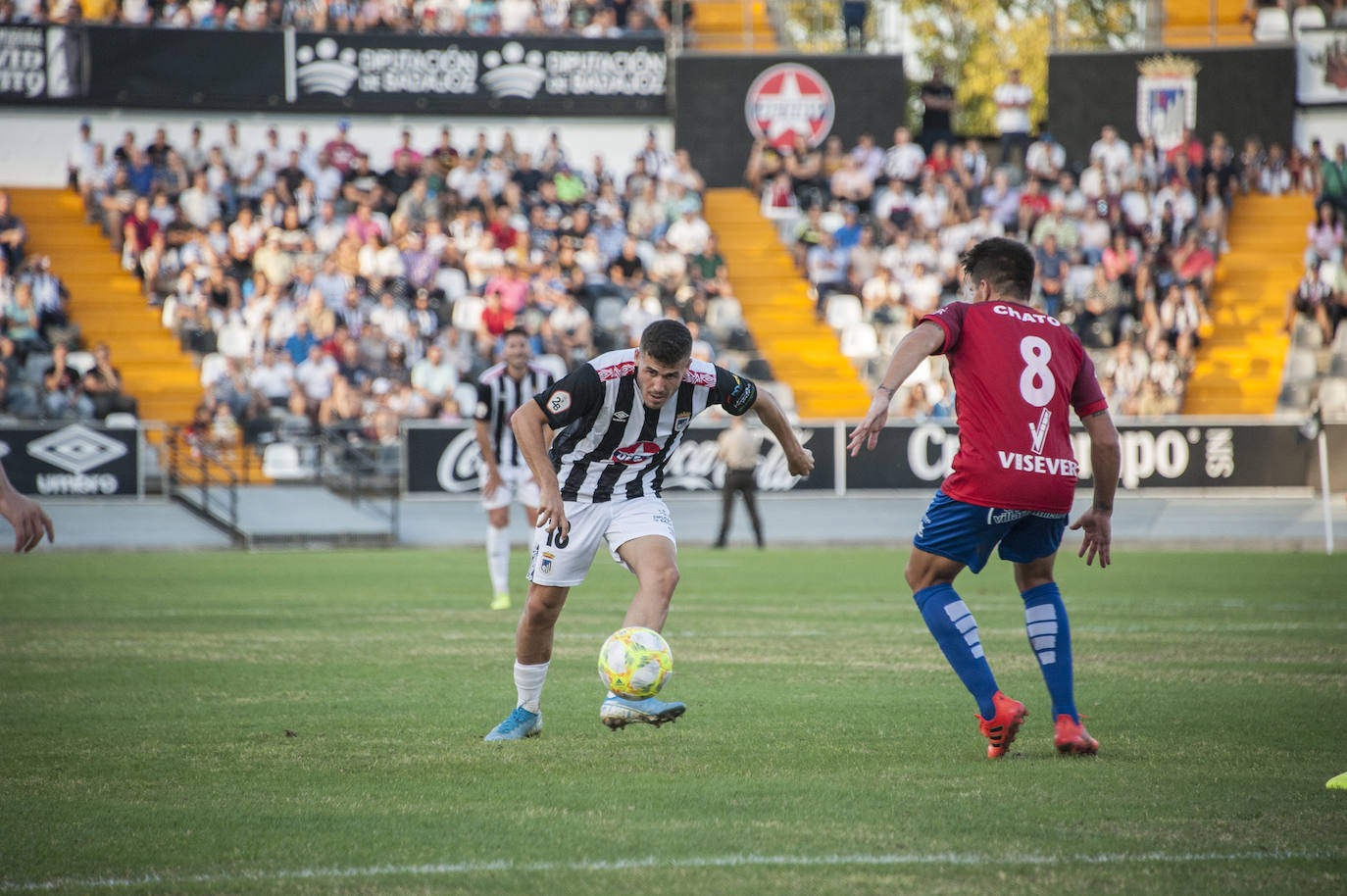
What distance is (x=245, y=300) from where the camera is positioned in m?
26.3

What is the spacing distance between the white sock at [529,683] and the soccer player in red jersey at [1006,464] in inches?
71.3

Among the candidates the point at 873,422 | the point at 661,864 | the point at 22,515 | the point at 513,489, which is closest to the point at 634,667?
the point at 873,422

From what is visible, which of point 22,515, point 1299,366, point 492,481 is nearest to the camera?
point 22,515

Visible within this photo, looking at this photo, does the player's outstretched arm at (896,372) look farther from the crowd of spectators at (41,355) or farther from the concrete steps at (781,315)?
the concrete steps at (781,315)

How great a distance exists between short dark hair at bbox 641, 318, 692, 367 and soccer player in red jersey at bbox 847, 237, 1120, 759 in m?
0.90

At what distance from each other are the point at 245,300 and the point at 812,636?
18.1 m

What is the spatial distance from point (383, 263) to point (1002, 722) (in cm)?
2208

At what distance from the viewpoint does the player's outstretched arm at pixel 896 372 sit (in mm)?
5844

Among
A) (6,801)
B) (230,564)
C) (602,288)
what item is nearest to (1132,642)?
(6,801)

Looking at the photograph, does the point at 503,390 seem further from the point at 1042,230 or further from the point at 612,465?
the point at 1042,230

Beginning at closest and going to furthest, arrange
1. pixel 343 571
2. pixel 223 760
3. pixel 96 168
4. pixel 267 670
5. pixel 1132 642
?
pixel 223 760 → pixel 267 670 → pixel 1132 642 → pixel 343 571 → pixel 96 168

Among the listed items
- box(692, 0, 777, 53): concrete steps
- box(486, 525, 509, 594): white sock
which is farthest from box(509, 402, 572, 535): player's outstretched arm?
box(692, 0, 777, 53): concrete steps

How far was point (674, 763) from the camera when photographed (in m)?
6.24

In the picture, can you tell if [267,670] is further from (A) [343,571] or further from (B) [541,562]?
(A) [343,571]
